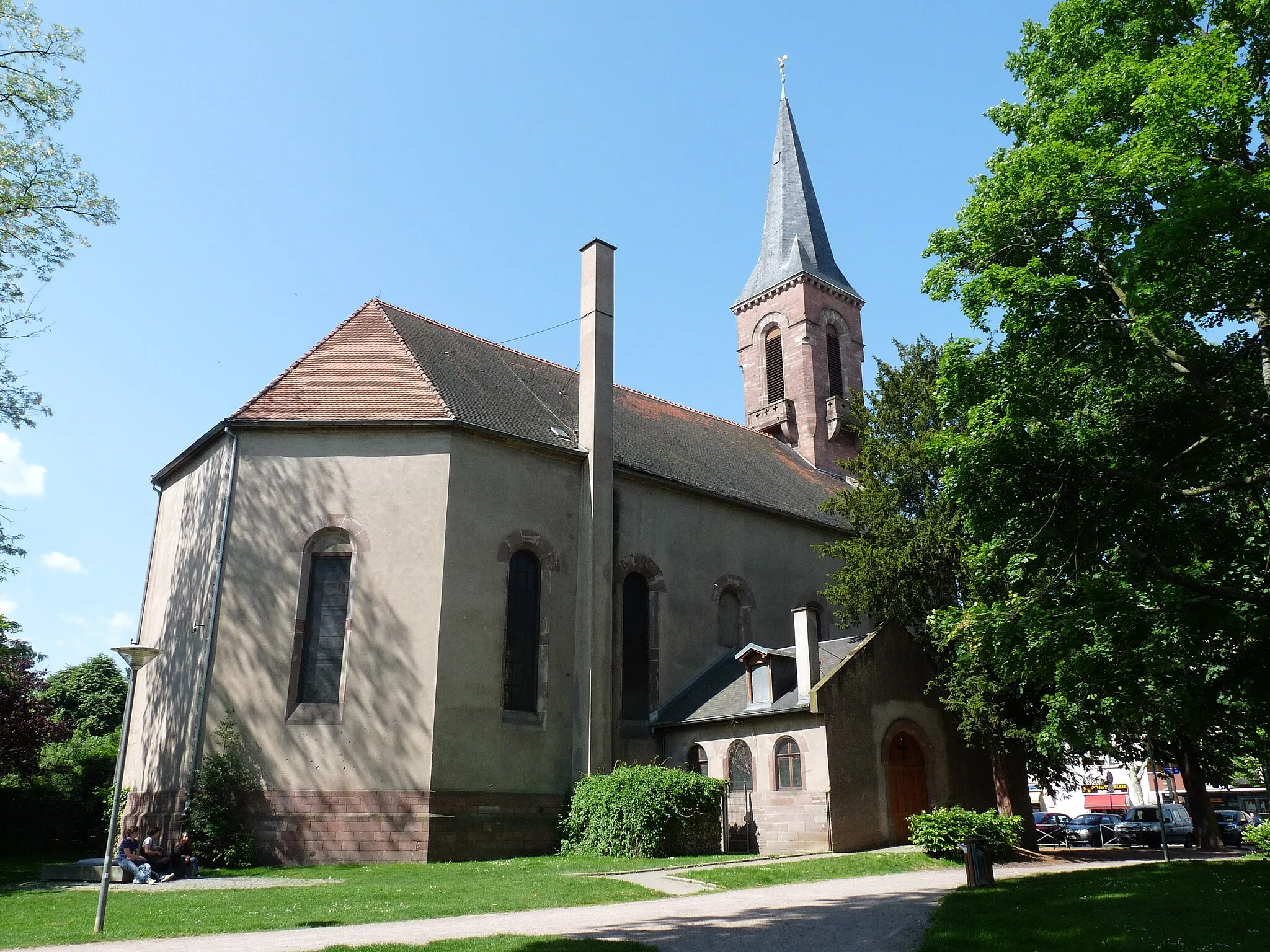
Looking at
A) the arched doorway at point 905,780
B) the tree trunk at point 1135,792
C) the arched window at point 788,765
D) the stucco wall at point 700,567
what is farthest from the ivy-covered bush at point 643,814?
the tree trunk at point 1135,792

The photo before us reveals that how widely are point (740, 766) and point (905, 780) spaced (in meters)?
3.79

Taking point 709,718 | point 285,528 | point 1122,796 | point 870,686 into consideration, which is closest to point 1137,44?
point 870,686

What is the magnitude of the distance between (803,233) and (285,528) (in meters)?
28.8

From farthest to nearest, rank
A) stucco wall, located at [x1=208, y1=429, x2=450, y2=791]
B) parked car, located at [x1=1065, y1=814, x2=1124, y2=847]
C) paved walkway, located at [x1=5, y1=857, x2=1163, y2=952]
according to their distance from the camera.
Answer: parked car, located at [x1=1065, y1=814, x2=1124, y2=847] → stucco wall, located at [x1=208, y1=429, x2=450, y2=791] → paved walkway, located at [x1=5, y1=857, x2=1163, y2=952]

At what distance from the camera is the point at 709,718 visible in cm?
2203

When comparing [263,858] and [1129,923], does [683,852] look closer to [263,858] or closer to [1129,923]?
[263,858]

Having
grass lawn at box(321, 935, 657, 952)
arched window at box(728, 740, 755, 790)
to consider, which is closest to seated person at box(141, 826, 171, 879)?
grass lawn at box(321, 935, 657, 952)

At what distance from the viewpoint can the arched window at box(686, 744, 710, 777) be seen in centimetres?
2228

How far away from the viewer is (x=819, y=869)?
1653 cm

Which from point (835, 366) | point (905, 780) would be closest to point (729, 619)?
point (905, 780)

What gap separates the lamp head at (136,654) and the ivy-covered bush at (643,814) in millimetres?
10275

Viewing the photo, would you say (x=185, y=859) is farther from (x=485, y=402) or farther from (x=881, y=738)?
(x=881, y=738)

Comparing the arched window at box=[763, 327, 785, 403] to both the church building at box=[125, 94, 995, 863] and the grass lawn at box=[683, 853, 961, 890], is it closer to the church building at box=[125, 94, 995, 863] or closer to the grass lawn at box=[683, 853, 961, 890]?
the church building at box=[125, 94, 995, 863]

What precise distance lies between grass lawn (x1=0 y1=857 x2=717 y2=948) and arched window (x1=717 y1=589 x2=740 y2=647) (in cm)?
973
